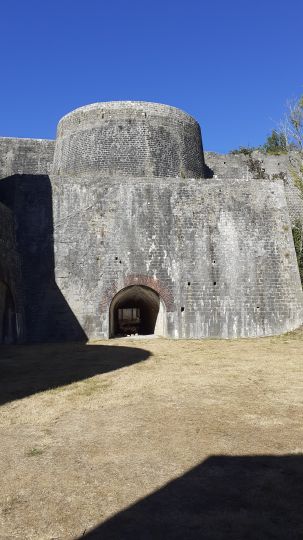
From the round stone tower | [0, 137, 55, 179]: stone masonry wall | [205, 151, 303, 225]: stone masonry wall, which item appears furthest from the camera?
[205, 151, 303, 225]: stone masonry wall

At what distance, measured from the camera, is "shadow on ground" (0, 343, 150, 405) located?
773cm

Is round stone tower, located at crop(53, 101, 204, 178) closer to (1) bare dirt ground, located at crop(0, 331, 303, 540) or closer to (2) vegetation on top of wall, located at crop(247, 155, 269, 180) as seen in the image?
(2) vegetation on top of wall, located at crop(247, 155, 269, 180)

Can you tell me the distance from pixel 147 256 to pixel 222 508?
12350 millimetres

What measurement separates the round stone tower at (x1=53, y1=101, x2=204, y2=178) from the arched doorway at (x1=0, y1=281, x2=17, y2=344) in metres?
8.75

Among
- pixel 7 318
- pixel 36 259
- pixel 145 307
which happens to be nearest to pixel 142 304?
pixel 145 307

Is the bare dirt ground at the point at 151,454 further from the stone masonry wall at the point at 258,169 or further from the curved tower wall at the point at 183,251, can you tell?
the stone masonry wall at the point at 258,169

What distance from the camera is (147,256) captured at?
15.4 m

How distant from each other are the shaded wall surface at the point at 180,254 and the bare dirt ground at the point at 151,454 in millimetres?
5974

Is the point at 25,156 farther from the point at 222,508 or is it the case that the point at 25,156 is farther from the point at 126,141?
the point at 222,508

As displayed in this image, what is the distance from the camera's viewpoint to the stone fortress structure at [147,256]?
1485cm

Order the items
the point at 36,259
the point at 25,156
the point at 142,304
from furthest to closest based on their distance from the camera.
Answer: the point at 25,156 → the point at 142,304 → the point at 36,259

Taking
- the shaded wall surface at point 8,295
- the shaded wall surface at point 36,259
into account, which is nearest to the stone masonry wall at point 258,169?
the shaded wall surface at point 36,259

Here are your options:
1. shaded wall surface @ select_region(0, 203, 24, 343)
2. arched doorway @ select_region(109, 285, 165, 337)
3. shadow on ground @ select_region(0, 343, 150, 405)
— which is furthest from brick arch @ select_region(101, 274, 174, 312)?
shaded wall surface @ select_region(0, 203, 24, 343)

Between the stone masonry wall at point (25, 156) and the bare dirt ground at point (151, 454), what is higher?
the stone masonry wall at point (25, 156)
